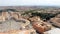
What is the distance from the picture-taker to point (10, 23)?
195 centimetres

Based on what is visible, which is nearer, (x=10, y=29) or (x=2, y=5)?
(x=10, y=29)

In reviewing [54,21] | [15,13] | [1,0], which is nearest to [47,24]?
[54,21]

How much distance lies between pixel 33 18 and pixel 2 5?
57 centimetres

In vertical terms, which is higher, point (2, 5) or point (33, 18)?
point (2, 5)

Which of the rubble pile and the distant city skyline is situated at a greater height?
the distant city skyline

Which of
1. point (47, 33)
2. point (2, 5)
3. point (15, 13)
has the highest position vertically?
point (2, 5)

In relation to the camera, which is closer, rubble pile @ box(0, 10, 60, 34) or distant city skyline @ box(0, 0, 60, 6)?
rubble pile @ box(0, 10, 60, 34)

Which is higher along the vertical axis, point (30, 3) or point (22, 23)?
point (30, 3)

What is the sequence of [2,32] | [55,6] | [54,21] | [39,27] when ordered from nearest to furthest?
[2,32] < [39,27] < [54,21] < [55,6]

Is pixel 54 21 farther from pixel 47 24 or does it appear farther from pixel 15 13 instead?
pixel 15 13

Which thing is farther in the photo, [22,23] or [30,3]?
[30,3]

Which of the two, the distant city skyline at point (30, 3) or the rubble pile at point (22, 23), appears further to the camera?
the distant city skyline at point (30, 3)

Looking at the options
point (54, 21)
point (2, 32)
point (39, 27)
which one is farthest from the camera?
point (54, 21)

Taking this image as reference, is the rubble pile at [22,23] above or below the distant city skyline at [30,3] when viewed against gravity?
below
